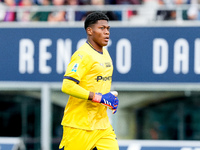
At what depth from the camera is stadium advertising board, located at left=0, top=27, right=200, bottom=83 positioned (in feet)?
31.6

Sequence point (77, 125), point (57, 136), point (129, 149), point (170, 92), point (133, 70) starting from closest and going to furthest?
point (77, 125) → point (129, 149) → point (133, 70) → point (170, 92) → point (57, 136)

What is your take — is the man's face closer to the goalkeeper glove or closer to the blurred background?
the goalkeeper glove

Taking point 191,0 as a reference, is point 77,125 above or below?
below

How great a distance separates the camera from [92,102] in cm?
555

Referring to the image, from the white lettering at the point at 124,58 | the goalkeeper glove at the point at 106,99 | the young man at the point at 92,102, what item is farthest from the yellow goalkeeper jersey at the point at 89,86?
the white lettering at the point at 124,58

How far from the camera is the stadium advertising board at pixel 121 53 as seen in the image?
9.62 metres

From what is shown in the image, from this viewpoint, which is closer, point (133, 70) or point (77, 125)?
point (77, 125)

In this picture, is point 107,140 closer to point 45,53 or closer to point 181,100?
point 45,53

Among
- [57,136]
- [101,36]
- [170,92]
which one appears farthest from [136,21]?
[101,36]

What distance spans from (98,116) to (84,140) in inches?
10.4

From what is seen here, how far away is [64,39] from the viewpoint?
9883 millimetres

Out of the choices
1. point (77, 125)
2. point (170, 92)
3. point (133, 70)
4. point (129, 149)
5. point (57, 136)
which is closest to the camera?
point (77, 125)

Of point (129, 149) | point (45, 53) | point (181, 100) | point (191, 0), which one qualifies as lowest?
point (129, 149)

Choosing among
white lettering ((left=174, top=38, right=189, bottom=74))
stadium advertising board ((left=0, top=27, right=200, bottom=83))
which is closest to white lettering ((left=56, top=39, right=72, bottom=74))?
stadium advertising board ((left=0, top=27, right=200, bottom=83))
